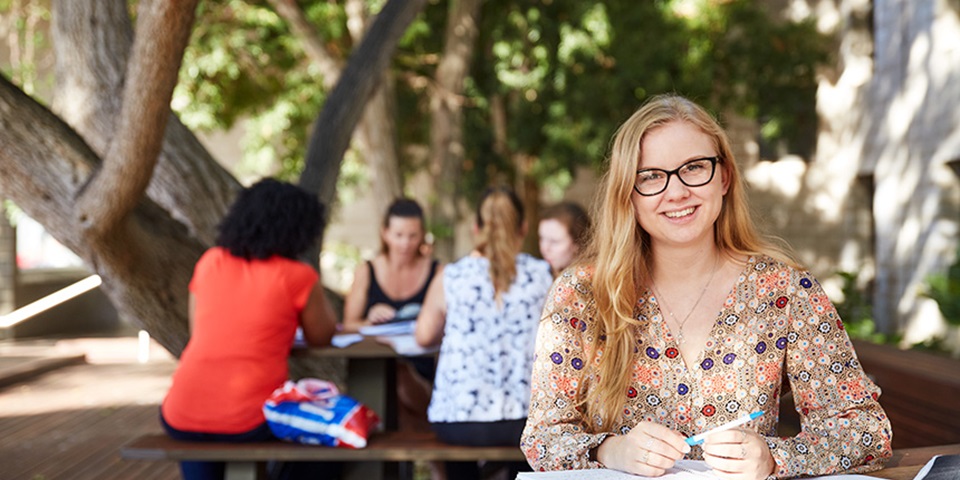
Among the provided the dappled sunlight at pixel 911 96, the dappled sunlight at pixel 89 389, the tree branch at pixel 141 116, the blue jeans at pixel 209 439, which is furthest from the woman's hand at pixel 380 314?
the dappled sunlight at pixel 911 96

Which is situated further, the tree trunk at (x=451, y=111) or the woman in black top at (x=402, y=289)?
the tree trunk at (x=451, y=111)

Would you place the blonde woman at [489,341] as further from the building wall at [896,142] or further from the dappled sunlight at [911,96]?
the dappled sunlight at [911,96]

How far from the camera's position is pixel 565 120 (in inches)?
545

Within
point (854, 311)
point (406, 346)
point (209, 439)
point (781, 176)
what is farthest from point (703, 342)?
point (781, 176)

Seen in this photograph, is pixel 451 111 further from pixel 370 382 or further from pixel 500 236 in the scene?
pixel 500 236

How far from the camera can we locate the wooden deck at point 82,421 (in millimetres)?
6699

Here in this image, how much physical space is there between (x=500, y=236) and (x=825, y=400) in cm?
233

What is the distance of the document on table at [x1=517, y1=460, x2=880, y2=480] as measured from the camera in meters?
1.99

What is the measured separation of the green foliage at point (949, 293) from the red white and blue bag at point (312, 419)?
646 cm

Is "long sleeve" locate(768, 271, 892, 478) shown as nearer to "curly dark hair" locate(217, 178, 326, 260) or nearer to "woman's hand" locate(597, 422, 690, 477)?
"woman's hand" locate(597, 422, 690, 477)

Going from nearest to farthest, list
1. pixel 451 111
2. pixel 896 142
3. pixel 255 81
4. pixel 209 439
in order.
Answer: pixel 209 439
pixel 896 142
pixel 451 111
pixel 255 81

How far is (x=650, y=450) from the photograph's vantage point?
2.04 m

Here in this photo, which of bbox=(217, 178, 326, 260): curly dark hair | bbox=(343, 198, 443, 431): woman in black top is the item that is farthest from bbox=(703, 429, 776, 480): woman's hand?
bbox=(343, 198, 443, 431): woman in black top

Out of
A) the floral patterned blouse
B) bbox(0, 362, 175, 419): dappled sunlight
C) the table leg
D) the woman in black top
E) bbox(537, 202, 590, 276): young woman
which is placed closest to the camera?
the floral patterned blouse
